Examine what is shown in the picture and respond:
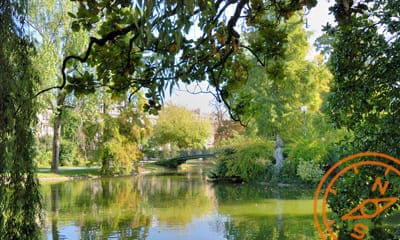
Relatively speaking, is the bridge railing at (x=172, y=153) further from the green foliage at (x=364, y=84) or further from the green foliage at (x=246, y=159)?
the green foliage at (x=364, y=84)

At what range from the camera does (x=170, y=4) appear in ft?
4.64

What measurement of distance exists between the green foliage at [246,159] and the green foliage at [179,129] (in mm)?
15227

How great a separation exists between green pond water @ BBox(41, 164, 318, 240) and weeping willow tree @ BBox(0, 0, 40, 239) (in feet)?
14.3

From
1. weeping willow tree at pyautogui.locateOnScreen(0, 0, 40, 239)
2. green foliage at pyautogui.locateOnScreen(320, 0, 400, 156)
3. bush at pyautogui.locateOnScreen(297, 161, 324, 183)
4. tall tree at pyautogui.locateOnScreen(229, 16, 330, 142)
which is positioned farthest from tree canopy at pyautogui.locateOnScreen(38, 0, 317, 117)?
tall tree at pyautogui.locateOnScreen(229, 16, 330, 142)

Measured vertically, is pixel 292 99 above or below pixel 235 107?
above

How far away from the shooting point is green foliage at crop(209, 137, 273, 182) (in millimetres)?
14492

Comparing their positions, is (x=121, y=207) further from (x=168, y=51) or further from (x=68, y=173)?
(x=68, y=173)

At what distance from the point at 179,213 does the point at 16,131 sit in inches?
260

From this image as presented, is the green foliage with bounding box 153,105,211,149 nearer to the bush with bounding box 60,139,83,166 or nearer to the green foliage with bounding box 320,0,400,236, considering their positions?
the bush with bounding box 60,139,83,166

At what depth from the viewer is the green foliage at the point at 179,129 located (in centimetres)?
3059

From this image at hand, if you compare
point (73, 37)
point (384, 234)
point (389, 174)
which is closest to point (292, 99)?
point (73, 37)

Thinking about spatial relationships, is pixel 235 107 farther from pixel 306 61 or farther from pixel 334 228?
pixel 306 61

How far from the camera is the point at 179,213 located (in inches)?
343

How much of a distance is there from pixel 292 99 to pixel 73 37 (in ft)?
24.0
